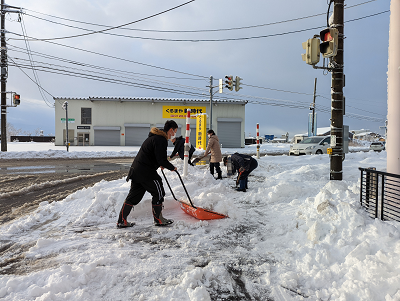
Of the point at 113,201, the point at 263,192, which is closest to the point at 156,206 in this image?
the point at 113,201

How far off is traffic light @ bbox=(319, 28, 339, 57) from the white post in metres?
1.07

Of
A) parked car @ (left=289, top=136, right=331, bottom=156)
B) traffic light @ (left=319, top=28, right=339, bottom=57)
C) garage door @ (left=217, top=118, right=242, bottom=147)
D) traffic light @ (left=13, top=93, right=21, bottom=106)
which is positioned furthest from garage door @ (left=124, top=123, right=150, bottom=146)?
traffic light @ (left=319, top=28, right=339, bottom=57)

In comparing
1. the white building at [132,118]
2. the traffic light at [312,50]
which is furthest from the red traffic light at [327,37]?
the white building at [132,118]

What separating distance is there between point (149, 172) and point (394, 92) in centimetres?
433

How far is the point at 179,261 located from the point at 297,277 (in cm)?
128

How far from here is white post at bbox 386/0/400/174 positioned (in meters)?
4.30

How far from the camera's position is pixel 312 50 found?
561 centimetres

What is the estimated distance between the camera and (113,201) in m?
4.92

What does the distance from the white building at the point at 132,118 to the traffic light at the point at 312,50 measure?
1131 inches

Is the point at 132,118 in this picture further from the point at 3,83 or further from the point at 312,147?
the point at 312,147

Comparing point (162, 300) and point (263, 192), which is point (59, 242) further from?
point (263, 192)

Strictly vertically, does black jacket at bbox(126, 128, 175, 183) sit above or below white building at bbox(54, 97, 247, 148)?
below

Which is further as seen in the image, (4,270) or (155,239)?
(155,239)

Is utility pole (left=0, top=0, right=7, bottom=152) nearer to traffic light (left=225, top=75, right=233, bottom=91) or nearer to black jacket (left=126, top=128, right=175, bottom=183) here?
traffic light (left=225, top=75, right=233, bottom=91)
